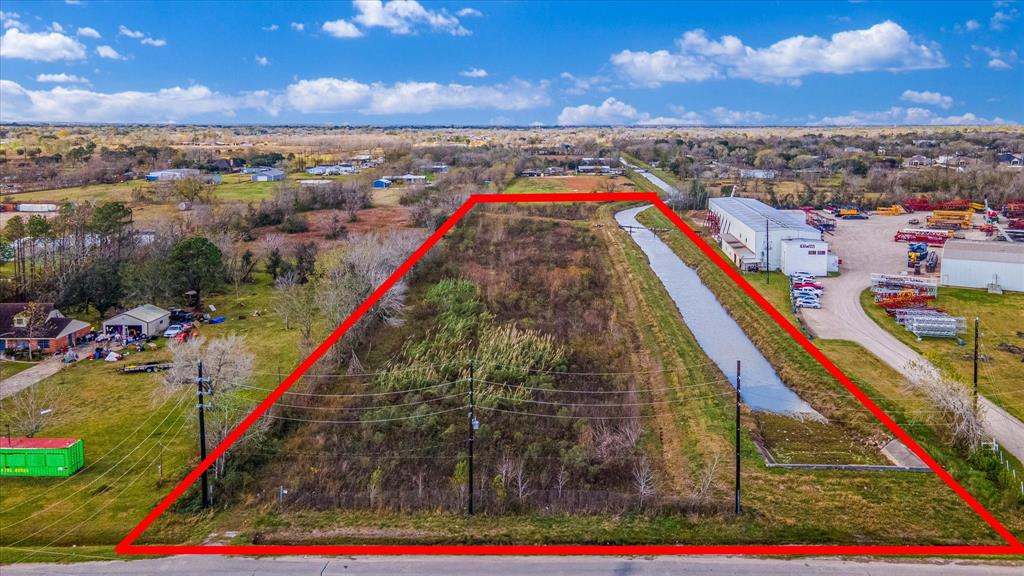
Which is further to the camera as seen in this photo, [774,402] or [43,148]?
[43,148]

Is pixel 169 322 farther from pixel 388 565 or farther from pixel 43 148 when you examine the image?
pixel 43 148

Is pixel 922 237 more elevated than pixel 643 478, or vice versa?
pixel 922 237

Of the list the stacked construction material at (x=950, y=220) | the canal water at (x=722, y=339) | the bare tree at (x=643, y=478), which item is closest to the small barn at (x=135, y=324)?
the bare tree at (x=643, y=478)

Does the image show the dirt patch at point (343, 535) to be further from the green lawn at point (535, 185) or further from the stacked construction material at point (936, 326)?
the green lawn at point (535, 185)

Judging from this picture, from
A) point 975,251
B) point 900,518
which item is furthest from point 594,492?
point 975,251

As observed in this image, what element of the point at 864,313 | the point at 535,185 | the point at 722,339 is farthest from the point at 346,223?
the point at 864,313

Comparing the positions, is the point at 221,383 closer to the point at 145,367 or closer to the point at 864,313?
the point at 145,367

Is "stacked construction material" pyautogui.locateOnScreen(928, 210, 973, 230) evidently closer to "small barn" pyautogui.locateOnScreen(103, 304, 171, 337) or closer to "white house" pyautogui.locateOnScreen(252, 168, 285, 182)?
"small barn" pyautogui.locateOnScreen(103, 304, 171, 337)

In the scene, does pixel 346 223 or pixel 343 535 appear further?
pixel 346 223
